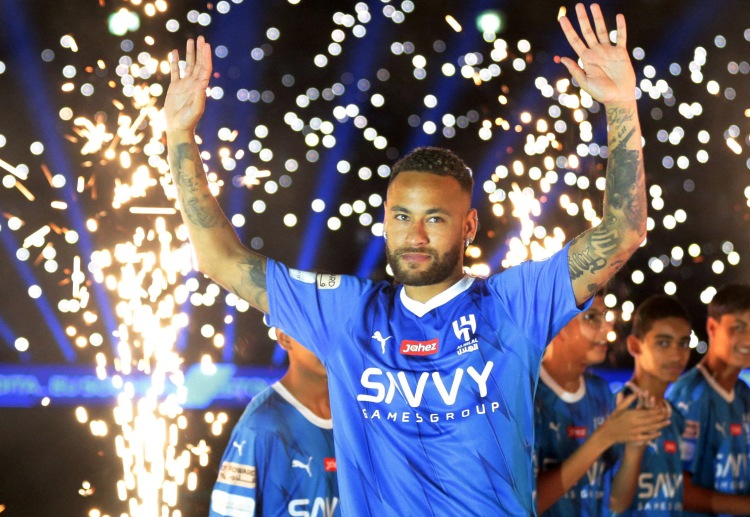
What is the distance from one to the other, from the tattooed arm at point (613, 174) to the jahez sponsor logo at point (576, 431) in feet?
5.13

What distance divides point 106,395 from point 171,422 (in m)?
0.36

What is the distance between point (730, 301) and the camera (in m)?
4.56

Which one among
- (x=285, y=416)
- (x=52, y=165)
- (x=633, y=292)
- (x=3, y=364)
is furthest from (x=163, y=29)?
(x=633, y=292)

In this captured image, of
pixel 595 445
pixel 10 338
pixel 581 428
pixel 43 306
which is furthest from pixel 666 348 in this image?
pixel 10 338

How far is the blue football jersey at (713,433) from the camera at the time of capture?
431cm

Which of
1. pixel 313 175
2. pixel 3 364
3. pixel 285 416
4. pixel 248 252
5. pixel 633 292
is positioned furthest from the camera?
pixel 633 292

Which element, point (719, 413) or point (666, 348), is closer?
point (666, 348)

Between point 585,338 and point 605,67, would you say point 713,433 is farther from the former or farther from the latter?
point 605,67

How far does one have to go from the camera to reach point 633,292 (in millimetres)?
5730

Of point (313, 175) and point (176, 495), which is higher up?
point (313, 175)

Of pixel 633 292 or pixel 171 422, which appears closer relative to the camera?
pixel 171 422

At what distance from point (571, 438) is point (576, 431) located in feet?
0.15

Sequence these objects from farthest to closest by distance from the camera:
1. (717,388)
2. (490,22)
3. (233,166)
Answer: (490,22) < (233,166) < (717,388)

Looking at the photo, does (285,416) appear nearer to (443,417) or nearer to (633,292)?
(443,417)
